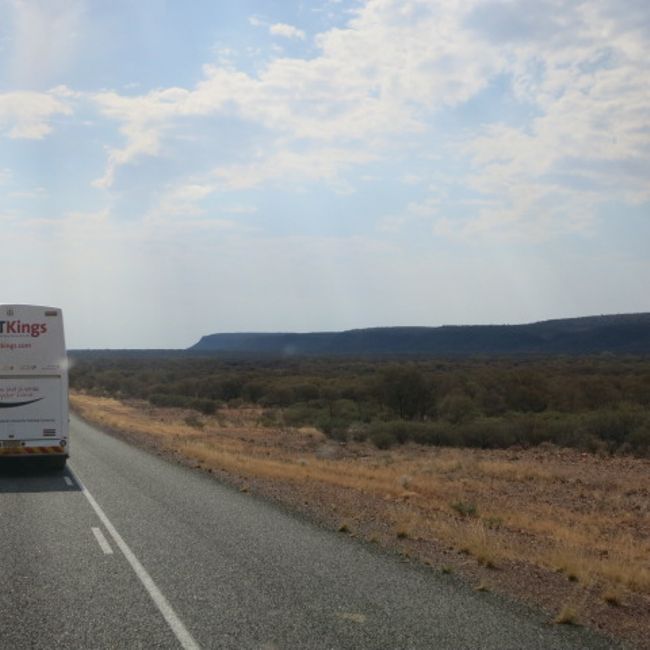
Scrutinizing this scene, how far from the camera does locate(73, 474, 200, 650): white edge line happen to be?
6.86 metres

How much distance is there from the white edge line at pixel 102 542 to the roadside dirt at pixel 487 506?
3265 mm

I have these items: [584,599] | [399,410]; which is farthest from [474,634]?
[399,410]

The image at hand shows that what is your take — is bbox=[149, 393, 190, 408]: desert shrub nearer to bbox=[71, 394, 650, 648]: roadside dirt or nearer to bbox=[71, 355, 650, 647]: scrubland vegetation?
bbox=[71, 355, 650, 647]: scrubland vegetation

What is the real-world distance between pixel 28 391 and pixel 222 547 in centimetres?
975

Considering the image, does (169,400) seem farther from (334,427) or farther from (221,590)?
(221,590)

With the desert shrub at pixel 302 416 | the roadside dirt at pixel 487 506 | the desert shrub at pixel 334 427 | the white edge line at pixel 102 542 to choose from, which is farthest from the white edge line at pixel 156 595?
the desert shrub at pixel 302 416

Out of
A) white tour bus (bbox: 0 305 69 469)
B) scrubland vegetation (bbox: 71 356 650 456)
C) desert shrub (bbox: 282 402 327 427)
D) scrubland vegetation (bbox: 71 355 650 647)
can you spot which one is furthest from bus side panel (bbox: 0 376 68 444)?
desert shrub (bbox: 282 402 327 427)

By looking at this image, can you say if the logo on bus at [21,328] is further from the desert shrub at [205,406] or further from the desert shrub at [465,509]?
the desert shrub at [205,406]

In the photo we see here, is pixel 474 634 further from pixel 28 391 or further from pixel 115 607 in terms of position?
pixel 28 391

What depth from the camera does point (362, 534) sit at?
12.0m

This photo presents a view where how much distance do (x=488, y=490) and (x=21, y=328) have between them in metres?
11.3

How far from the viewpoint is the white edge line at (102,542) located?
10.5m

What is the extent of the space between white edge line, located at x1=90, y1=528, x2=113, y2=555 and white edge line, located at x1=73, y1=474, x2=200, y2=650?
0.12m

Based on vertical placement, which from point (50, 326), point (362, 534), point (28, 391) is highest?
point (50, 326)
